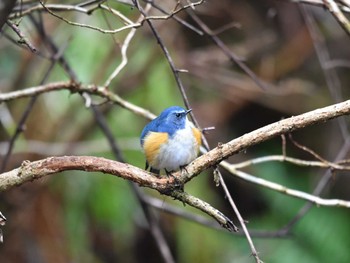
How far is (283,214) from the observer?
596 centimetres

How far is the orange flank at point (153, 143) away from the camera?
301 cm

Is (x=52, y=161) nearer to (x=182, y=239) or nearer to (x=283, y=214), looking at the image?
(x=182, y=239)

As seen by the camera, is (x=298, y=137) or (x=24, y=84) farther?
(x=298, y=137)

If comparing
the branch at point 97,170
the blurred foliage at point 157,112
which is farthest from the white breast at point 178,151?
the blurred foliage at point 157,112

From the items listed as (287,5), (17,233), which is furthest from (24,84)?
(287,5)

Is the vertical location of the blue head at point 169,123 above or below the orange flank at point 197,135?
above

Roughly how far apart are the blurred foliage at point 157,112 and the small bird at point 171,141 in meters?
1.85

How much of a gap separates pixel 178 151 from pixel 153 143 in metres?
0.16

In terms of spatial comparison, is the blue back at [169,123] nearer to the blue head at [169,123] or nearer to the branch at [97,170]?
the blue head at [169,123]

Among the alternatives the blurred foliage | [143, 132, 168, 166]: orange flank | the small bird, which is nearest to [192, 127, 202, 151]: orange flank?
the small bird

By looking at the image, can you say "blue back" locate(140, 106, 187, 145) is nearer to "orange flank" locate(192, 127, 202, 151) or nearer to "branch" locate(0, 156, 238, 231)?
"orange flank" locate(192, 127, 202, 151)

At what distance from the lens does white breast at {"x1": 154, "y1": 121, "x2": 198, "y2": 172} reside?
2.90 meters

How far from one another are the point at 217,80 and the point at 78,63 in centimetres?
131

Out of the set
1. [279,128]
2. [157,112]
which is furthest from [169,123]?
[157,112]
